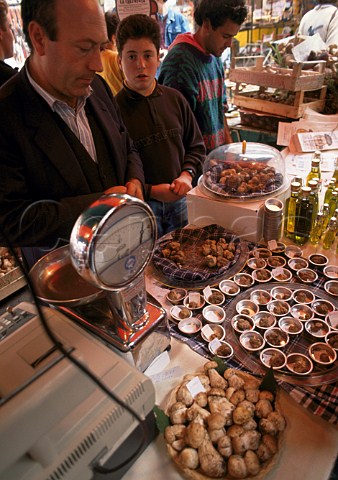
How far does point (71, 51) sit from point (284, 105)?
6.84 ft

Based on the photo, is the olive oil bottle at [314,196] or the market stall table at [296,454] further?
the olive oil bottle at [314,196]

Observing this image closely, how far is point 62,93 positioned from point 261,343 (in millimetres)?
1123

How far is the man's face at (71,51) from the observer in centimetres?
108

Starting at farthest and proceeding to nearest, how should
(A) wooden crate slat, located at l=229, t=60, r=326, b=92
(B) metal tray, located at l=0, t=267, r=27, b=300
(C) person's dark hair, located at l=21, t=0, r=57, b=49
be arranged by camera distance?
1. (A) wooden crate slat, located at l=229, t=60, r=326, b=92
2. (B) metal tray, located at l=0, t=267, r=27, b=300
3. (C) person's dark hair, located at l=21, t=0, r=57, b=49

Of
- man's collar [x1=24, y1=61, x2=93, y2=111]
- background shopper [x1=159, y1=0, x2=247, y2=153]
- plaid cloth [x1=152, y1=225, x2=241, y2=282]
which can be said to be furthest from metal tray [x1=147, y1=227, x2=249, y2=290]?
background shopper [x1=159, y1=0, x2=247, y2=153]

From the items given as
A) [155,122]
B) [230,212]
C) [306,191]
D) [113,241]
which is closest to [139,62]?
[155,122]

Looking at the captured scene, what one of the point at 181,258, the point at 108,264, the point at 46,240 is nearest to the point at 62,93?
the point at 46,240

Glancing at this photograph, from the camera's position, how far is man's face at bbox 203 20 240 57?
2072 millimetres

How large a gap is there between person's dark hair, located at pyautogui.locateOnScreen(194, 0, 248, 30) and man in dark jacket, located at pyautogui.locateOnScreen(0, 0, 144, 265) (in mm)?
1148

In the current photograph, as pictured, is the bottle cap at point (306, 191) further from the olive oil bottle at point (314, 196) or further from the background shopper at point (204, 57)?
the background shopper at point (204, 57)

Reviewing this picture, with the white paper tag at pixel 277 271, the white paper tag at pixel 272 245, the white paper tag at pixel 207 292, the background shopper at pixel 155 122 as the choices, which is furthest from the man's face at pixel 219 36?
the white paper tag at pixel 207 292

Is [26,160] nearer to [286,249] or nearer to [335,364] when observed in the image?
[286,249]

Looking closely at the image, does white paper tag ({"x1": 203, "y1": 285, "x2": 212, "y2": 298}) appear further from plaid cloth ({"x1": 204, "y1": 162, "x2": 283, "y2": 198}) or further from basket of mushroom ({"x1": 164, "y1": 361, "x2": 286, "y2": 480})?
plaid cloth ({"x1": 204, "y1": 162, "x2": 283, "y2": 198})

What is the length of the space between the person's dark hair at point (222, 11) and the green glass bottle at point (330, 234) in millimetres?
1427
